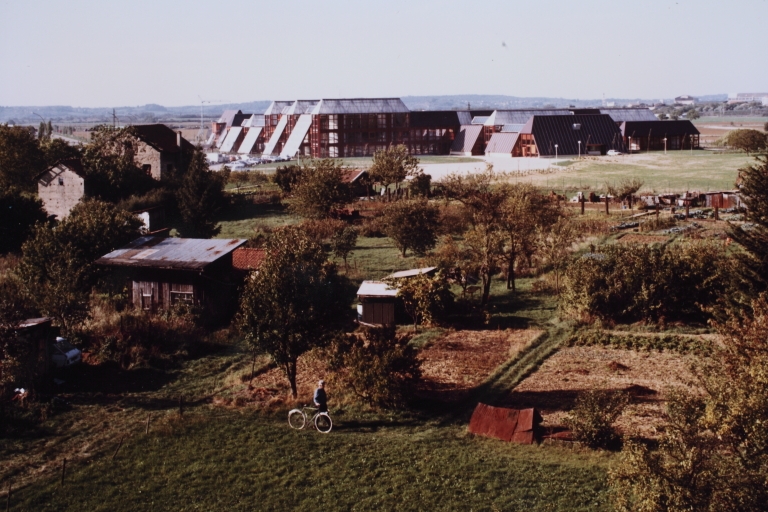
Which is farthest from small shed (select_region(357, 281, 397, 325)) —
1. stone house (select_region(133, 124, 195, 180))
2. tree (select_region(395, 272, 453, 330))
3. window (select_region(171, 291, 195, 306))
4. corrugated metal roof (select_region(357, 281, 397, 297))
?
stone house (select_region(133, 124, 195, 180))

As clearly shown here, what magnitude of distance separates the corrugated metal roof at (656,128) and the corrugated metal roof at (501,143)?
13.2 meters

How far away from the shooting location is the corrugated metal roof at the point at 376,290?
2617 centimetres

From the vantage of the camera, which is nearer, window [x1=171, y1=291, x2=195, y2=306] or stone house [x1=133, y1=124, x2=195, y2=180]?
window [x1=171, y1=291, x2=195, y2=306]

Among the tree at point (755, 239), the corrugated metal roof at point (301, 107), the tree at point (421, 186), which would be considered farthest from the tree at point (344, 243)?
the corrugated metal roof at point (301, 107)

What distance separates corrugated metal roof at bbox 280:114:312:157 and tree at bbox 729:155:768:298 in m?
68.4

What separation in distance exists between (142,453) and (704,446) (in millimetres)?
10734

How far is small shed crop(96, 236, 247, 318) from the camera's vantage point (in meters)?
27.0

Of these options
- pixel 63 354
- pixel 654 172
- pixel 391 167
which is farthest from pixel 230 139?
pixel 63 354

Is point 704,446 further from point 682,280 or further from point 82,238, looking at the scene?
point 82,238

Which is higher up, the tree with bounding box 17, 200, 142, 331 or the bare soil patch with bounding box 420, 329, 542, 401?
the tree with bounding box 17, 200, 142, 331

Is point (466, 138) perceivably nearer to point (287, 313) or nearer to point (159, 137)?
point (159, 137)

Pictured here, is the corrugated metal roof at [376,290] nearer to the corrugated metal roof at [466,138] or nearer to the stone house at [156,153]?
the stone house at [156,153]

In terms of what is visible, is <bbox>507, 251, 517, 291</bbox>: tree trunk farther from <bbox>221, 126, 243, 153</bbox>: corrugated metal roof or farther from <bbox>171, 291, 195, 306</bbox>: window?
<bbox>221, 126, 243, 153</bbox>: corrugated metal roof

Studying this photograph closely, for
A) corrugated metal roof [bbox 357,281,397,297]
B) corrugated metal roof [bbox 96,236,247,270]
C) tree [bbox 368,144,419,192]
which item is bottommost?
corrugated metal roof [bbox 357,281,397,297]
